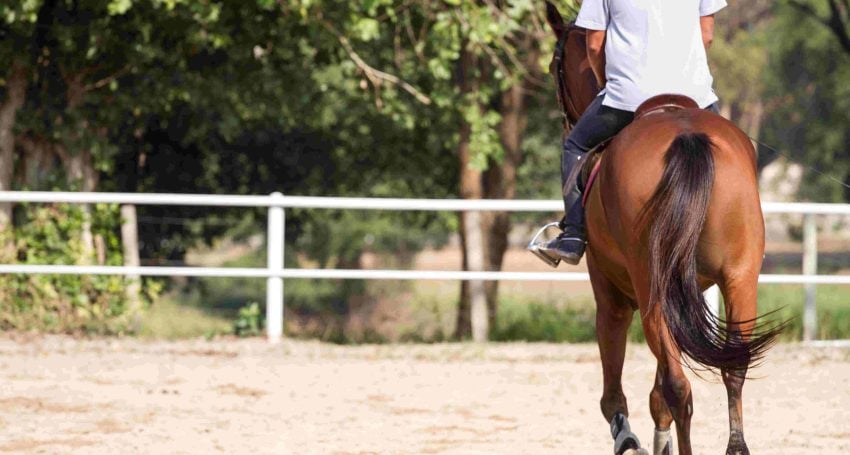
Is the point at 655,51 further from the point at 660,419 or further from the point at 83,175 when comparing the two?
the point at 83,175

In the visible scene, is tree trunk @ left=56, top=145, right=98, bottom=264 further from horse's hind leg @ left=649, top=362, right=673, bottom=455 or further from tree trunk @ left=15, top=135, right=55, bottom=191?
horse's hind leg @ left=649, top=362, right=673, bottom=455

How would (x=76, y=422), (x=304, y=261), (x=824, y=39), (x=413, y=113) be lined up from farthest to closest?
(x=824, y=39) < (x=304, y=261) < (x=413, y=113) < (x=76, y=422)

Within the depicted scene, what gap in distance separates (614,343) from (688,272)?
1.48 m

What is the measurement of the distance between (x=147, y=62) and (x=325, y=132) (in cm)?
392

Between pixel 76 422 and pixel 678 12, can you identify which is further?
pixel 76 422

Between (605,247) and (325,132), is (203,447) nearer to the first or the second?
(605,247)

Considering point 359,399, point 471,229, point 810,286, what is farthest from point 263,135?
point 359,399

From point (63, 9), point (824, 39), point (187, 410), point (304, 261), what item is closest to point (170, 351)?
point (187, 410)

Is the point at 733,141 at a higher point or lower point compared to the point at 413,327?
higher

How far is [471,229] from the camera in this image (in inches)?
632

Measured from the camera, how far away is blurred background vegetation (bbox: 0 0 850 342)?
42.2 feet

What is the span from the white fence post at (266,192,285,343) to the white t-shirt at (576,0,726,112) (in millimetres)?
6298

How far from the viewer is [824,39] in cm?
4359

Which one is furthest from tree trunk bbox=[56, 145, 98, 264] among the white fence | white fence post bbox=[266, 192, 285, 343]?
white fence post bbox=[266, 192, 285, 343]
